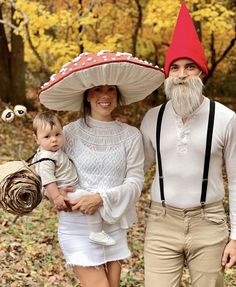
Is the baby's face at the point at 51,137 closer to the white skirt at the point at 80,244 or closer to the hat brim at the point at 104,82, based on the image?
the hat brim at the point at 104,82

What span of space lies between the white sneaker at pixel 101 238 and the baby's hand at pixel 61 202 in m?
0.24

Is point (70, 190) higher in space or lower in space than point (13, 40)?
higher

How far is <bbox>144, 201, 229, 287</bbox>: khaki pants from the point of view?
11.1 feet

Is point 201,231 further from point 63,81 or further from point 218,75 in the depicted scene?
point 218,75

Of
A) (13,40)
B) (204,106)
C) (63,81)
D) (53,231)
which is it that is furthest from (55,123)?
(13,40)

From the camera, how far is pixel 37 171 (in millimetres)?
3312

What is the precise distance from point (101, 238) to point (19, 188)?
0.61 m

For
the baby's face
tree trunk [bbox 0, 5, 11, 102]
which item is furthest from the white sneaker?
tree trunk [bbox 0, 5, 11, 102]

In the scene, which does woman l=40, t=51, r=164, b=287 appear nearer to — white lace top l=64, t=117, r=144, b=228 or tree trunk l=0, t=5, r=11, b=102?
white lace top l=64, t=117, r=144, b=228

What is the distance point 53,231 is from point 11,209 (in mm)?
4038

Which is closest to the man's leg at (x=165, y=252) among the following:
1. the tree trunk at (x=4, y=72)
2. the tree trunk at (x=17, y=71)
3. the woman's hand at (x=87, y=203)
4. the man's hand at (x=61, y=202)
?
the woman's hand at (x=87, y=203)

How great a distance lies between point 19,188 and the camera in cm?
316

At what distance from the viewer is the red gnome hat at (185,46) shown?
3365mm

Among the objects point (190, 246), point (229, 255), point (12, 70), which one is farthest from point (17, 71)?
point (229, 255)
